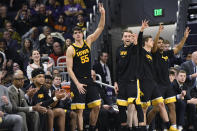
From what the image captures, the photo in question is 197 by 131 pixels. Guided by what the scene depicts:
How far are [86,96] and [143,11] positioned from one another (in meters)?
8.56

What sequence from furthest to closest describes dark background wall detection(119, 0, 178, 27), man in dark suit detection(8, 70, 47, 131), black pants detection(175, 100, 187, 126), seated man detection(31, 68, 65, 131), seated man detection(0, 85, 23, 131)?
dark background wall detection(119, 0, 178, 27)
black pants detection(175, 100, 187, 126)
seated man detection(31, 68, 65, 131)
man in dark suit detection(8, 70, 47, 131)
seated man detection(0, 85, 23, 131)

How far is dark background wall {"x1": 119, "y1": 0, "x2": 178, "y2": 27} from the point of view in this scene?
16.0m

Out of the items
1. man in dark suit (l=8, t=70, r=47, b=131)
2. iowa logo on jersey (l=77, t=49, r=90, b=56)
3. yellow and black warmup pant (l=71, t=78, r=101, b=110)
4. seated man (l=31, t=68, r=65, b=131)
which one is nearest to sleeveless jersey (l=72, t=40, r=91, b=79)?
iowa logo on jersey (l=77, t=49, r=90, b=56)

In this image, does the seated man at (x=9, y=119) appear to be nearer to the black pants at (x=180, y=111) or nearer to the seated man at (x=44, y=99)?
the seated man at (x=44, y=99)

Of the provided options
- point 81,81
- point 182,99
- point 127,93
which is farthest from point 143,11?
point 81,81

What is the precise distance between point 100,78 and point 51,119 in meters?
3.15

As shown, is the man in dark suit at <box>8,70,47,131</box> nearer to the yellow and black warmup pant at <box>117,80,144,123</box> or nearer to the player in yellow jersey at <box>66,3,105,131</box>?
the player in yellow jersey at <box>66,3,105,131</box>

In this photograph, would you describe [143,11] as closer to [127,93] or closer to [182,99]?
[182,99]

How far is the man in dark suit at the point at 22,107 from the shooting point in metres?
8.09

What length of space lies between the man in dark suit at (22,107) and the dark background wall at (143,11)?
8501mm

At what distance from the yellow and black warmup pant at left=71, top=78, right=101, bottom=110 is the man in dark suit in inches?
22.5

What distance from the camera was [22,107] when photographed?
8.11 m

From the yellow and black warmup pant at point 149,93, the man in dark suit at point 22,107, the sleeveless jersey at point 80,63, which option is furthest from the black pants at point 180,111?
the man in dark suit at point 22,107

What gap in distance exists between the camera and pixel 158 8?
16.2 metres
